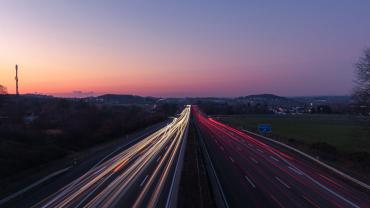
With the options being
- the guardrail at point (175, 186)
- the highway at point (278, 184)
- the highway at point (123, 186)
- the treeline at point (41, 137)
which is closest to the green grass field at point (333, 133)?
the highway at point (278, 184)

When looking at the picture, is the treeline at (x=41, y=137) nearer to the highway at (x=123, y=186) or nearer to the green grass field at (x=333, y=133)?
the highway at (x=123, y=186)

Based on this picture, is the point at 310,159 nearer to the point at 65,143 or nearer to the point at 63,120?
the point at 65,143

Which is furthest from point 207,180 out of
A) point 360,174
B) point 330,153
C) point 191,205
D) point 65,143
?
point 65,143

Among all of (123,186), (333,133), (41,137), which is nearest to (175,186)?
(123,186)

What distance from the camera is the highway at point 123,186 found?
22408mm

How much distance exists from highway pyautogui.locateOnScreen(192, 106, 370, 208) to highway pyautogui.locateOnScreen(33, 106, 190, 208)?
11.6ft

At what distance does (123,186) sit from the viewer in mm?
27531

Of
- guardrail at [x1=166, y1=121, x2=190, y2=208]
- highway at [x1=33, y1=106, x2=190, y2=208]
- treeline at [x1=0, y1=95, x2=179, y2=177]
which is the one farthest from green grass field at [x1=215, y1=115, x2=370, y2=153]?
treeline at [x1=0, y1=95, x2=179, y2=177]

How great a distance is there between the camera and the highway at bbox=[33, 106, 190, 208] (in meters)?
22.4

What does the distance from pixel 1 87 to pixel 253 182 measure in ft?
246

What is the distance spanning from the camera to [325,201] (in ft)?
73.5

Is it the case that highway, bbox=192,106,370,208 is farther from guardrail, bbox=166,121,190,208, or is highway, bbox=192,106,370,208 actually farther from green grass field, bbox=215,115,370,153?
green grass field, bbox=215,115,370,153

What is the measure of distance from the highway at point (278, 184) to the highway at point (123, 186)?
139 inches

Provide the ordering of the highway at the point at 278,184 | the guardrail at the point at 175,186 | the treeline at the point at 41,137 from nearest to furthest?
the guardrail at the point at 175,186 < the highway at the point at 278,184 < the treeline at the point at 41,137
